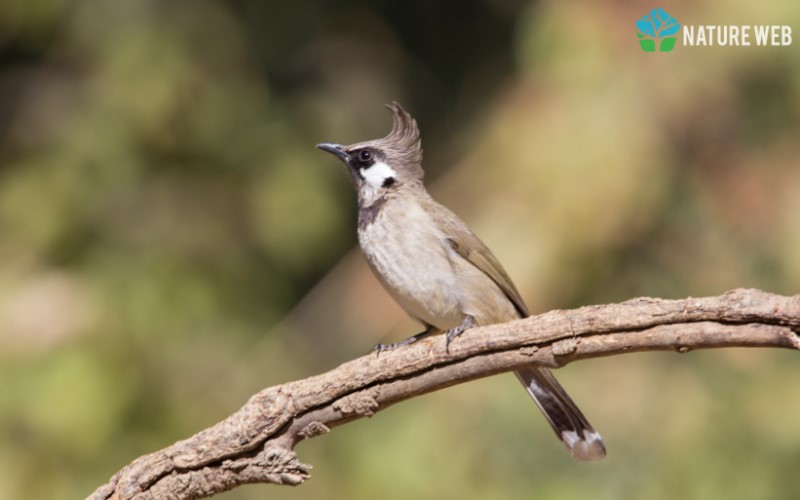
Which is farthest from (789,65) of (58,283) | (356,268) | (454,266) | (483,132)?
(58,283)

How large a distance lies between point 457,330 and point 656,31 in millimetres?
2301

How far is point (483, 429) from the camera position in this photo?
4.91 metres

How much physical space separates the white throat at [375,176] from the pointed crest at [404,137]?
105mm

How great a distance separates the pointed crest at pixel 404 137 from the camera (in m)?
4.71

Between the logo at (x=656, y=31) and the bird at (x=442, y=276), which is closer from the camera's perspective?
the bird at (x=442, y=276)

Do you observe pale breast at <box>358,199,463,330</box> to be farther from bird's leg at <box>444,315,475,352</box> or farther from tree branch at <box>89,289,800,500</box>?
tree branch at <box>89,289,800,500</box>

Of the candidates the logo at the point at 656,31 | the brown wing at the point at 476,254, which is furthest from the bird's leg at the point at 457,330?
the logo at the point at 656,31

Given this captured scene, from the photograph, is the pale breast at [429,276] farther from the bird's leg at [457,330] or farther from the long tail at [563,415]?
the long tail at [563,415]

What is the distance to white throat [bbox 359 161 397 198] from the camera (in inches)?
179

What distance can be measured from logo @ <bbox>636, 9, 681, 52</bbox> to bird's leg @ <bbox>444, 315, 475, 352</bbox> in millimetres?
1875

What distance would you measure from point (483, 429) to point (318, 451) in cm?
101

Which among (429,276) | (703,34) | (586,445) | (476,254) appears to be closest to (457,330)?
(429,276)

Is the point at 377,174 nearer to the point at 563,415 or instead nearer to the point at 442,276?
the point at 442,276

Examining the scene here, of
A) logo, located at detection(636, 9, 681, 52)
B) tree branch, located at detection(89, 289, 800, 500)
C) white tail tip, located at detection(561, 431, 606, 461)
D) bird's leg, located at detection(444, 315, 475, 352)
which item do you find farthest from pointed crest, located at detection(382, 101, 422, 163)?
tree branch, located at detection(89, 289, 800, 500)
